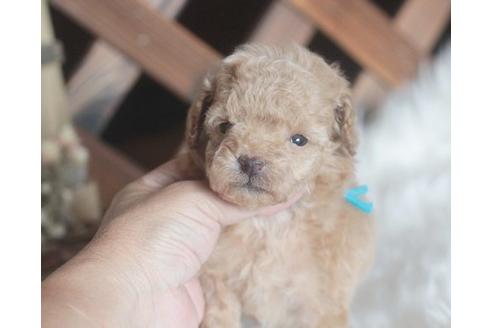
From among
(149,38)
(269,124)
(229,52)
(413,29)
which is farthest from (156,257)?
(413,29)

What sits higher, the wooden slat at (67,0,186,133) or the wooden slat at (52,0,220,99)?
the wooden slat at (52,0,220,99)

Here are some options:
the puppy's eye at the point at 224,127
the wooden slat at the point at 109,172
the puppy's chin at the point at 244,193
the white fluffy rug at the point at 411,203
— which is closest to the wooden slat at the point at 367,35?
the white fluffy rug at the point at 411,203

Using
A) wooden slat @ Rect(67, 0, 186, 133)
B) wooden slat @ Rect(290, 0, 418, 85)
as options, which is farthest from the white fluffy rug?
wooden slat @ Rect(67, 0, 186, 133)

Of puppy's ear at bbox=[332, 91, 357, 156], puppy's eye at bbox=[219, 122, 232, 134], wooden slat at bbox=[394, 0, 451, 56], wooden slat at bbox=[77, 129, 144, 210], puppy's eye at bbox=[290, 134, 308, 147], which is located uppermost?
wooden slat at bbox=[394, 0, 451, 56]

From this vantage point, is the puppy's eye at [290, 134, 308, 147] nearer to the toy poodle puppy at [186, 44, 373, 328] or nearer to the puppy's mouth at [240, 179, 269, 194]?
the toy poodle puppy at [186, 44, 373, 328]

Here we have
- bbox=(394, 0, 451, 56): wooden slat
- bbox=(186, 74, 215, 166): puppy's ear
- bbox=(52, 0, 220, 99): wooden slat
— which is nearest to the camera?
bbox=(186, 74, 215, 166): puppy's ear

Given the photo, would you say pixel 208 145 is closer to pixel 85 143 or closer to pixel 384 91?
pixel 85 143
